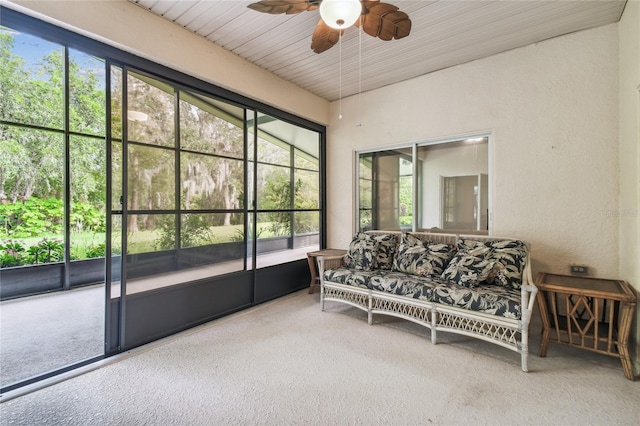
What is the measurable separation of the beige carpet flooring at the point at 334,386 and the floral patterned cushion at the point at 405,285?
1.35ft

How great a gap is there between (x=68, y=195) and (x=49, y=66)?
1787 millimetres

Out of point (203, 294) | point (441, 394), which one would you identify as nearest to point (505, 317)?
point (441, 394)

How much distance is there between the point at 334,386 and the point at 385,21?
8.17 ft

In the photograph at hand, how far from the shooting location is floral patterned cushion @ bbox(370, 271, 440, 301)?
2514mm

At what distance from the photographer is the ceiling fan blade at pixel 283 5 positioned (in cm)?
171

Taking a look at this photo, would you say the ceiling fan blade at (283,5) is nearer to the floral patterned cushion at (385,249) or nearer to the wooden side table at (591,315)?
the floral patterned cushion at (385,249)

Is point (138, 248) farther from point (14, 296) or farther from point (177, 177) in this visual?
point (14, 296)

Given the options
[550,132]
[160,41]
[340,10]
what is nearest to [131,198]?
[160,41]

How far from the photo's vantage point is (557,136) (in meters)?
2.68

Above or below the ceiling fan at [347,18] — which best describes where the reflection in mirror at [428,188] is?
below

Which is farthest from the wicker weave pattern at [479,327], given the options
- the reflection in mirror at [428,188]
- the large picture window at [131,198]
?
the large picture window at [131,198]

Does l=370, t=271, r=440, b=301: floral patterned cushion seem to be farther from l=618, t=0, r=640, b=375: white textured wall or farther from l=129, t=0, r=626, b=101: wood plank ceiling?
l=129, t=0, r=626, b=101: wood plank ceiling

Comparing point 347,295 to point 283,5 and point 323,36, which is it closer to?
point 323,36

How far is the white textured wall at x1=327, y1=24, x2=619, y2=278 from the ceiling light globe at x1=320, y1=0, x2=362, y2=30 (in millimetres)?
2196
